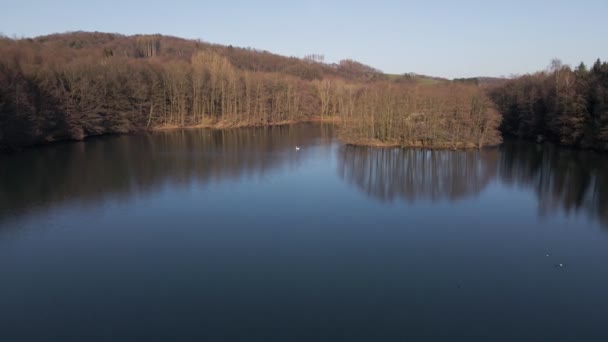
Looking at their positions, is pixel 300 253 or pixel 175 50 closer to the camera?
pixel 300 253

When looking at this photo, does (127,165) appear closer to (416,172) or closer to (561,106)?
(416,172)

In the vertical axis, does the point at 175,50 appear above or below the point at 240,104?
above

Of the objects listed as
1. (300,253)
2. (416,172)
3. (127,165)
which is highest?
(127,165)

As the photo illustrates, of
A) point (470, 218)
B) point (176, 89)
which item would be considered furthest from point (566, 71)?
point (176, 89)

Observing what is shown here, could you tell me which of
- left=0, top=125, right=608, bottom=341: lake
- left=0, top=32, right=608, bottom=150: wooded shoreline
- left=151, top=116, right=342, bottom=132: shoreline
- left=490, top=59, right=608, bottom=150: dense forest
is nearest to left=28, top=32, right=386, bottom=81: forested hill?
left=151, top=116, right=342, bottom=132: shoreline

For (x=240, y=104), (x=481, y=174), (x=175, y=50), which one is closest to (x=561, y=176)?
(x=481, y=174)

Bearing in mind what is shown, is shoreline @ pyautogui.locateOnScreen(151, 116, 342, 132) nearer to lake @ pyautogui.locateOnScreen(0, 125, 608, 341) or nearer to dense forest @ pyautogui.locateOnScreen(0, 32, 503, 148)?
dense forest @ pyautogui.locateOnScreen(0, 32, 503, 148)

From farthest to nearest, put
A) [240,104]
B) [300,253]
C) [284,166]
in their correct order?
[240,104] < [284,166] < [300,253]
